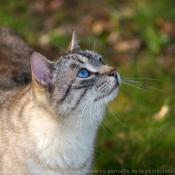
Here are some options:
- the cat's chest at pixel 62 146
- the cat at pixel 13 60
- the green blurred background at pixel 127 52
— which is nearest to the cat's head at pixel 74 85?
the cat's chest at pixel 62 146

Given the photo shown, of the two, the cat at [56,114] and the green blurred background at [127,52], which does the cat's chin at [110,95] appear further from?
the green blurred background at [127,52]

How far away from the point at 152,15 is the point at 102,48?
0.83m

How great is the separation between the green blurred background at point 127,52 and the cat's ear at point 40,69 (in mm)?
1219

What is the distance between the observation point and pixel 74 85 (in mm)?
3209

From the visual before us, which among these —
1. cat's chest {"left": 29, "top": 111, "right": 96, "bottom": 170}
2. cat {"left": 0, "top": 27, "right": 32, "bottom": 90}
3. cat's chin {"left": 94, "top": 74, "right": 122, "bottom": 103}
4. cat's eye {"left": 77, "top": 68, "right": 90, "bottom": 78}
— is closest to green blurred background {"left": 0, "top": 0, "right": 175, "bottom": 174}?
cat {"left": 0, "top": 27, "right": 32, "bottom": 90}

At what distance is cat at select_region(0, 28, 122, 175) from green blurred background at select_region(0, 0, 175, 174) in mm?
933

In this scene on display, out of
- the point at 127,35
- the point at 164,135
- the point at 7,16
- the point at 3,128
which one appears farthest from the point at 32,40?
the point at 3,128

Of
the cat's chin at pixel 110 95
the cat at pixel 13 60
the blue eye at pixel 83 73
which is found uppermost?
the cat at pixel 13 60

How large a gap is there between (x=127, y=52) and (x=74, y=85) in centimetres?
286

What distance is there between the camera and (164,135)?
4.73 m

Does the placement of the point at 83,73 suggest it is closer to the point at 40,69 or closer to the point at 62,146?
the point at 40,69

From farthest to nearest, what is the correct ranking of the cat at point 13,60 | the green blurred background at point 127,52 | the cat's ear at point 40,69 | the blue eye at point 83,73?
the green blurred background at point 127,52 → the cat at point 13,60 → the blue eye at point 83,73 → the cat's ear at point 40,69

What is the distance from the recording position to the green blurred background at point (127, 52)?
455 centimetres

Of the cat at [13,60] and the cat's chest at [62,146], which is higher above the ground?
the cat at [13,60]
